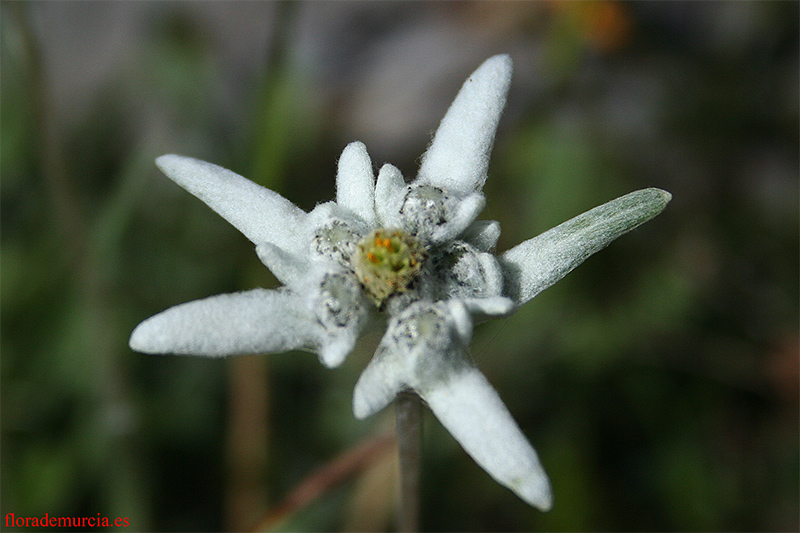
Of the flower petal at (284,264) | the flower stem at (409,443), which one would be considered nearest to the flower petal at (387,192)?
the flower petal at (284,264)

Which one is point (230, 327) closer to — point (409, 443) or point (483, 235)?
point (409, 443)

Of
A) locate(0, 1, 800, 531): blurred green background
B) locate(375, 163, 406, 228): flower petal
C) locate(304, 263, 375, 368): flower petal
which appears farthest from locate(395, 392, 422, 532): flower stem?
locate(0, 1, 800, 531): blurred green background

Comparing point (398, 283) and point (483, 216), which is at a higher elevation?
point (483, 216)

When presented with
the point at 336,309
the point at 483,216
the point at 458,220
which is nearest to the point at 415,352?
the point at 336,309

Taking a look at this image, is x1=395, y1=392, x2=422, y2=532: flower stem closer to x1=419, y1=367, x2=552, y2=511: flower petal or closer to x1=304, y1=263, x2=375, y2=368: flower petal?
x1=419, y1=367, x2=552, y2=511: flower petal

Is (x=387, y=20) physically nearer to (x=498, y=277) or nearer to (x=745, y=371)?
(x=745, y=371)

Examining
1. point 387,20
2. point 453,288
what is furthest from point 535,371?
point 387,20

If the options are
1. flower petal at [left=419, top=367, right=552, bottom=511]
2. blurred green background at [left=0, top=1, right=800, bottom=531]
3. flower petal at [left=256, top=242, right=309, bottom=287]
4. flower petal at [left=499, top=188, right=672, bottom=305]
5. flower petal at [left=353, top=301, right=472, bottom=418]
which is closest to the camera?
flower petal at [left=419, top=367, right=552, bottom=511]
